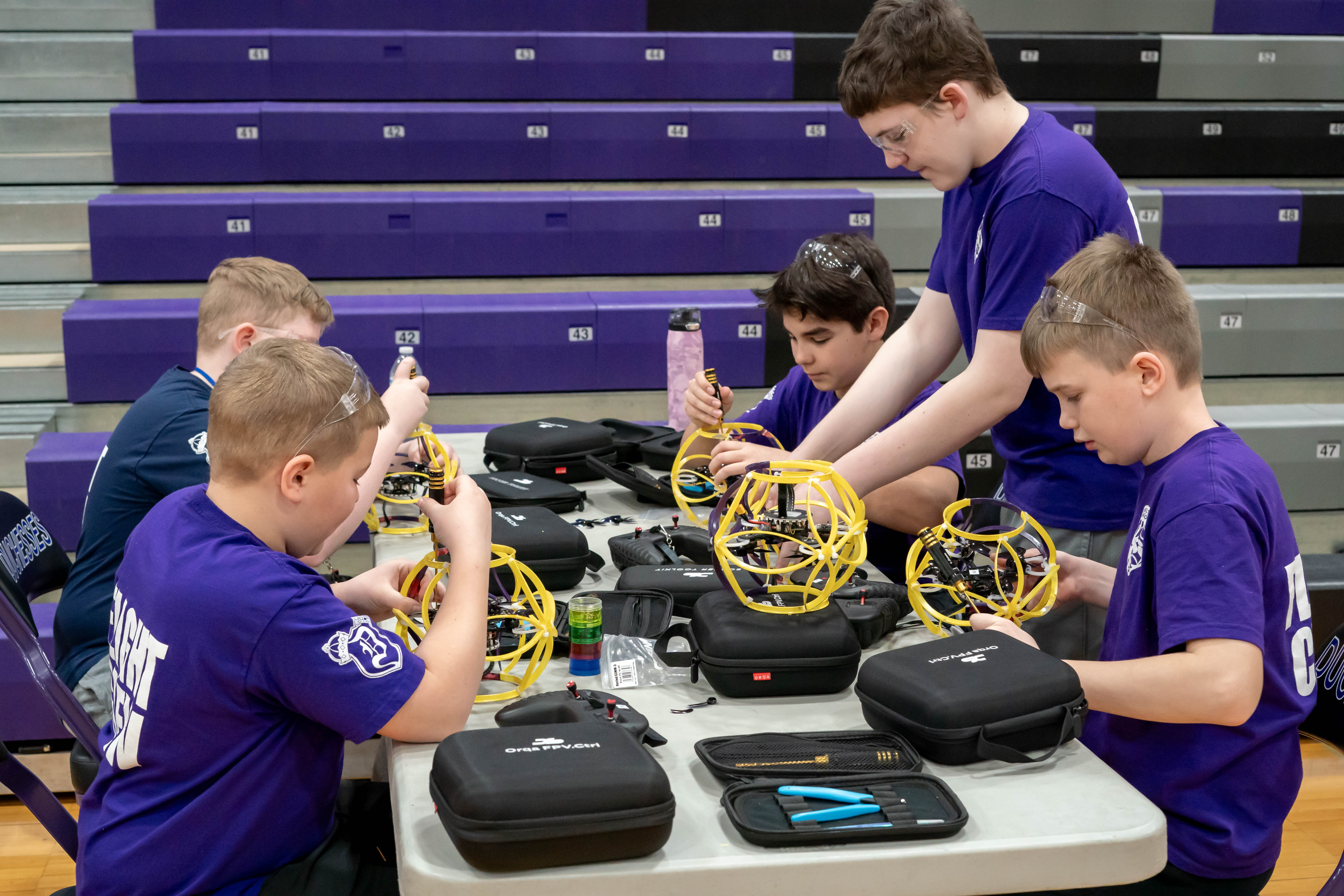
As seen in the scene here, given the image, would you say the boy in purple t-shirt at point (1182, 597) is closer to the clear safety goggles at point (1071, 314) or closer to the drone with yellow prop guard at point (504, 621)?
the clear safety goggles at point (1071, 314)

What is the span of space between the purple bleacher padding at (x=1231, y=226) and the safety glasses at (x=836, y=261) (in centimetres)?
296

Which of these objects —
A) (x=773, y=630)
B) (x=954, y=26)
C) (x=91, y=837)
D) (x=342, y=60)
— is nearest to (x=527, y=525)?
(x=773, y=630)

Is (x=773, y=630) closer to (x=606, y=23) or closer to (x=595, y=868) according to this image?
(x=595, y=868)

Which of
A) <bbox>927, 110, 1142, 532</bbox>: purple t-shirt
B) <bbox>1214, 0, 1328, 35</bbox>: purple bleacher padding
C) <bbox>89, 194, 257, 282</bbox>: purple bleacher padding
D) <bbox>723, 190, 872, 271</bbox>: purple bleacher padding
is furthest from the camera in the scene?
<bbox>1214, 0, 1328, 35</bbox>: purple bleacher padding

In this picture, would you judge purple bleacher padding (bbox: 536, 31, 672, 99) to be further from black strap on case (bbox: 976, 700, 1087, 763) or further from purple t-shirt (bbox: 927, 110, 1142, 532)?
black strap on case (bbox: 976, 700, 1087, 763)

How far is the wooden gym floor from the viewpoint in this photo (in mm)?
2260

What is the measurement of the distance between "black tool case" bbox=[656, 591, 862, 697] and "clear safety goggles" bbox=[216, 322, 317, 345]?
0.97 metres

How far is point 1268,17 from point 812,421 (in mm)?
4268

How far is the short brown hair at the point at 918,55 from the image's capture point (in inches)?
64.4

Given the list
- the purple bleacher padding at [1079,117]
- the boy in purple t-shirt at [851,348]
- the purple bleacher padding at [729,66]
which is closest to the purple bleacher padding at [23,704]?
the boy in purple t-shirt at [851,348]

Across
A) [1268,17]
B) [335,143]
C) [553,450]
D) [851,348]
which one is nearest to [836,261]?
[851,348]

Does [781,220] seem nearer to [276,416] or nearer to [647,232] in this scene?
[647,232]

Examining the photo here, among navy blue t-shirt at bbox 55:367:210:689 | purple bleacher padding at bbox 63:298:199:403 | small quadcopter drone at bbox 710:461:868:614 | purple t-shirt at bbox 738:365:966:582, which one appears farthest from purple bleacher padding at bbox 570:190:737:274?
small quadcopter drone at bbox 710:461:868:614

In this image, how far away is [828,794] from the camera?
1.12m
